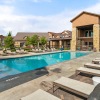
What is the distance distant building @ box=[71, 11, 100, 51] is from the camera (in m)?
30.4

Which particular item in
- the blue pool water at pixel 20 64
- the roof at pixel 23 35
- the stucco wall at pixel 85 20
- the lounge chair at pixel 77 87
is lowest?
the blue pool water at pixel 20 64

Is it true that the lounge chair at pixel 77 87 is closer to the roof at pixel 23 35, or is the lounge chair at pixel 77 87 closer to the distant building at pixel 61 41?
the distant building at pixel 61 41

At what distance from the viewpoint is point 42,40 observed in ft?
125

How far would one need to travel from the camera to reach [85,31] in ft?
123

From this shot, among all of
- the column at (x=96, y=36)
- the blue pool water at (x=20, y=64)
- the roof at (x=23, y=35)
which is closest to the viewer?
the blue pool water at (x=20, y=64)

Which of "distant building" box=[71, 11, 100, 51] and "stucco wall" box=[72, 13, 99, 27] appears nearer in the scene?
"stucco wall" box=[72, 13, 99, 27]

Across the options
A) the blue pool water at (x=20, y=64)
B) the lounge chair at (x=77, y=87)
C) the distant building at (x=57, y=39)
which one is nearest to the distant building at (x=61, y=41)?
the distant building at (x=57, y=39)

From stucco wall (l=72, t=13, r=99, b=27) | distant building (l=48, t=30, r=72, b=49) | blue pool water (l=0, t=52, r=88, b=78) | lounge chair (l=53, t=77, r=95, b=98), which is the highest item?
stucco wall (l=72, t=13, r=99, b=27)

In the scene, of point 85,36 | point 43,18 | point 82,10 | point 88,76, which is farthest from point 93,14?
point 88,76

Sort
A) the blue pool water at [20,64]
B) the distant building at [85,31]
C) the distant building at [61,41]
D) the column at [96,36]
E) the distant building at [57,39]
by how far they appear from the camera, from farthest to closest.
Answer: the distant building at [57,39] < the distant building at [61,41] < the distant building at [85,31] < the column at [96,36] < the blue pool water at [20,64]

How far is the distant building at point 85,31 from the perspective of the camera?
99.7 feet

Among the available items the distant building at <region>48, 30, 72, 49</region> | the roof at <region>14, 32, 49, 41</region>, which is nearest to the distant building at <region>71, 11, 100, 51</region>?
the distant building at <region>48, 30, 72, 49</region>

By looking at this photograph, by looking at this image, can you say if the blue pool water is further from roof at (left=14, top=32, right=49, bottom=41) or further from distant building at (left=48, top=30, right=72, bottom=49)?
roof at (left=14, top=32, right=49, bottom=41)

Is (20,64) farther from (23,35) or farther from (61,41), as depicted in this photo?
(23,35)
